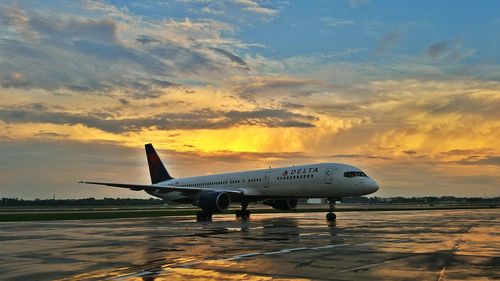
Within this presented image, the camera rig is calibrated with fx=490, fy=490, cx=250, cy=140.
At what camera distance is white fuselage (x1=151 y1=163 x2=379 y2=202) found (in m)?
36.7

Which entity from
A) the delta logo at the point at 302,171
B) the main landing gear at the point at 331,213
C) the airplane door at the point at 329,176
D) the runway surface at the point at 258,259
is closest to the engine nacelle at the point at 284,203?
the delta logo at the point at 302,171

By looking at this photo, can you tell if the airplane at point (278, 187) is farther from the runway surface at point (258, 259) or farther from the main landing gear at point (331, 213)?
the runway surface at point (258, 259)

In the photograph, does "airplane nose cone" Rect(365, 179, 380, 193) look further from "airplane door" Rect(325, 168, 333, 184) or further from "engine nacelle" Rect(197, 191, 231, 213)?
"engine nacelle" Rect(197, 191, 231, 213)

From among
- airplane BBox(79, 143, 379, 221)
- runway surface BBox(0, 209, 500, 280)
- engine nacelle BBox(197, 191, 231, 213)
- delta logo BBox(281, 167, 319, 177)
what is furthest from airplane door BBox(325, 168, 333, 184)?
runway surface BBox(0, 209, 500, 280)

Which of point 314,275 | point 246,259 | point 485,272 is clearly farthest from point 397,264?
point 246,259

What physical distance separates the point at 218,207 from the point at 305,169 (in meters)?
7.82

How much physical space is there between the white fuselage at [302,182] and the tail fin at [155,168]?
627 inches

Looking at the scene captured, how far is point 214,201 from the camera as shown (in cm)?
4044

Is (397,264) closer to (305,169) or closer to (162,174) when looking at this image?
(305,169)

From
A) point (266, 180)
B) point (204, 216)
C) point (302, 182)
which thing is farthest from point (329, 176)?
point (204, 216)

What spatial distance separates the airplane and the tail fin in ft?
41.5

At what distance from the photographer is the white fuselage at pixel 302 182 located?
36656 millimetres

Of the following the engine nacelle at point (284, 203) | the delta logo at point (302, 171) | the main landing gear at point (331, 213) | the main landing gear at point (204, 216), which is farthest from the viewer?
the engine nacelle at point (284, 203)

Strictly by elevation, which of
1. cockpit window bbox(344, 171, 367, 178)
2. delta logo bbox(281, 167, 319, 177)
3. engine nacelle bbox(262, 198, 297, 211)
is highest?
delta logo bbox(281, 167, 319, 177)
